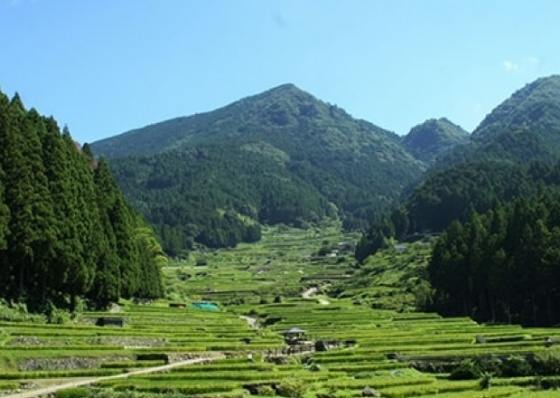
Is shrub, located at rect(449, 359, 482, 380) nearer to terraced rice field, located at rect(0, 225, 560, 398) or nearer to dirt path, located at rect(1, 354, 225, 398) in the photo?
terraced rice field, located at rect(0, 225, 560, 398)

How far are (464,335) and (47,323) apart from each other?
34.2m

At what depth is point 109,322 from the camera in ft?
204

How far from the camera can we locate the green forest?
57312mm

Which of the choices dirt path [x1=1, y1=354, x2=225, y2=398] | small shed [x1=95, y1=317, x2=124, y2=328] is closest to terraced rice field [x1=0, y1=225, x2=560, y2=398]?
dirt path [x1=1, y1=354, x2=225, y2=398]

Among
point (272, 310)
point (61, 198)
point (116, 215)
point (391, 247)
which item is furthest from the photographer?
point (391, 247)

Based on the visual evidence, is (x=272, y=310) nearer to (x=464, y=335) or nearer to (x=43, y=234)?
(x=464, y=335)

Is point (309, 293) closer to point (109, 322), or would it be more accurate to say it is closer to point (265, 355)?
point (109, 322)

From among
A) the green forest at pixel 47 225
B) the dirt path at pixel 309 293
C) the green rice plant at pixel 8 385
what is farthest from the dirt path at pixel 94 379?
the dirt path at pixel 309 293

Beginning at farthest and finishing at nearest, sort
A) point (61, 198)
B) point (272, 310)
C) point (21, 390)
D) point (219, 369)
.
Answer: point (272, 310) < point (61, 198) < point (219, 369) < point (21, 390)

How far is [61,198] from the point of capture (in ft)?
204

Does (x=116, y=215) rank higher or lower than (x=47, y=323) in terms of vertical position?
higher

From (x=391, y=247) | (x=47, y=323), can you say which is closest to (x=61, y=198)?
(x=47, y=323)

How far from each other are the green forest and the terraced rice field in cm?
387

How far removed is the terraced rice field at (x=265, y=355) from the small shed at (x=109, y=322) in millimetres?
732
